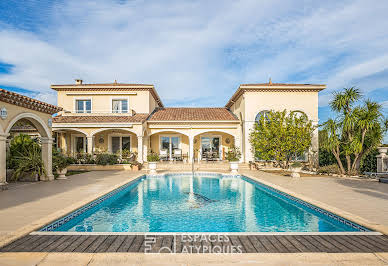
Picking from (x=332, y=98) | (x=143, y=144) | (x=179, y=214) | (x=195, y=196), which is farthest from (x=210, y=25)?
(x=179, y=214)

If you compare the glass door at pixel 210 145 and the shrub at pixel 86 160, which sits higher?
the glass door at pixel 210 145

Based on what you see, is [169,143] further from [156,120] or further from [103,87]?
[103,87]

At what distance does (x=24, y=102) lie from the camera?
31.9 feet

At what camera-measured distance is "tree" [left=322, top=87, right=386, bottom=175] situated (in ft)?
40.5

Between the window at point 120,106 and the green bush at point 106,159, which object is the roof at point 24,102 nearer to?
the green bush at point 106,159

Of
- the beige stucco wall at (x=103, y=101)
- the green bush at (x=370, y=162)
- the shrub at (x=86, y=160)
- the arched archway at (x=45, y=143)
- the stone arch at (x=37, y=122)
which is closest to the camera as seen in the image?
the stone arch at (x=37, y=122)

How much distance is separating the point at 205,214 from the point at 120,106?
16.5 m

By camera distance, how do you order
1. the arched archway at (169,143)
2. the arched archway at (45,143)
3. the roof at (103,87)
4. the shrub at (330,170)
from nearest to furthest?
the arched archway at (45,143) < the shrub at (330,170) < the roof at (103,87) < the arched archway at (169,143)

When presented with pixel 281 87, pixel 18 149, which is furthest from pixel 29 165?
pixel 281 87

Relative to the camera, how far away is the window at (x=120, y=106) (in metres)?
20.7

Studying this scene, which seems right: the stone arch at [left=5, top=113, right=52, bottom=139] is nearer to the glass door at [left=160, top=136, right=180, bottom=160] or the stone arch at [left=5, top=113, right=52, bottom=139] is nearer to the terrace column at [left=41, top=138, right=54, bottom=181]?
the terrace column at [left=41, top=138, right=54, bottom=181]

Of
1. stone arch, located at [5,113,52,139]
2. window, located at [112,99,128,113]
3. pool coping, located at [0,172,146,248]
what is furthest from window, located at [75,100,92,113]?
pool coping, located at [0,172,146,248]

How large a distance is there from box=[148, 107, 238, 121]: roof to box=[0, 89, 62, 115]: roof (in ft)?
30.2

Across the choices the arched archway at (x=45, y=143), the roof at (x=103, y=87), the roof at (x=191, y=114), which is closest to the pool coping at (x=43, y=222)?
the arched archway at (x=45, y=143)
